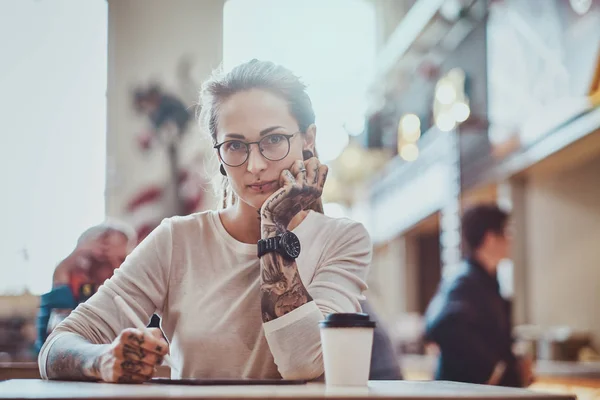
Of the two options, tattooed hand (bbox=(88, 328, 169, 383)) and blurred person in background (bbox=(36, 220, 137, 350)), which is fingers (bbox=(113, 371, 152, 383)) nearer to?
tattooed hand (bbox=(88, 328, 169, 383))

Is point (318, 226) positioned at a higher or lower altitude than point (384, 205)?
lower

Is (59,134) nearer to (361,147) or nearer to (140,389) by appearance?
(140,389)

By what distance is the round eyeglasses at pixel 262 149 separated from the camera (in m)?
1.71

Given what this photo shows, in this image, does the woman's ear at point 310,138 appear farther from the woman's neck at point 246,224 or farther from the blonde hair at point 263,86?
the woman's neck at point 246,224

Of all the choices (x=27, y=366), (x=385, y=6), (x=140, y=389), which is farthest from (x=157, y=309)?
(x=385, y=6)

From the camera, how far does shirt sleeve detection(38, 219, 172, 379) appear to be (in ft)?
5.42

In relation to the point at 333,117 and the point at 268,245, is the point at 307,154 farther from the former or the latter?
the point at 333,117

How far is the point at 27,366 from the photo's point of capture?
263 cm

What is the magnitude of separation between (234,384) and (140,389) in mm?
202

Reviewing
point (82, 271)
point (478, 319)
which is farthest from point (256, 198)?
point (478, 319)

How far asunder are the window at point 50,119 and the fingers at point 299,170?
3.14 m

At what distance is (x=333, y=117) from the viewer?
417 cm

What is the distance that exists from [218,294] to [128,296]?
19cm

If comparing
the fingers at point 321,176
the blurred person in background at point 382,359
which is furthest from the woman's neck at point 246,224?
the blurred person in background at point 382,359
